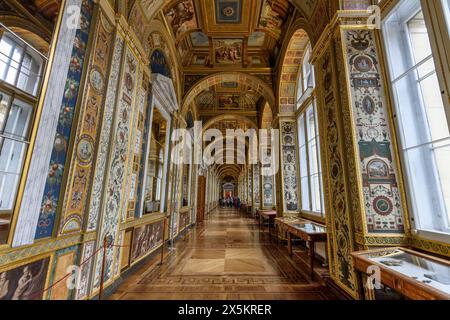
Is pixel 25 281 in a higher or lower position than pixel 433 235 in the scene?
lower

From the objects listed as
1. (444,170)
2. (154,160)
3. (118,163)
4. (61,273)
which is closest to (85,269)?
(61,273)

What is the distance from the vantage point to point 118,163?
3.32 m

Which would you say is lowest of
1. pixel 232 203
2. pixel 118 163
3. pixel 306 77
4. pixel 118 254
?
pixel 232 203

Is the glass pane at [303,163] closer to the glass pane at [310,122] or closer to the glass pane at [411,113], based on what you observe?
the glass pane at [310,122]

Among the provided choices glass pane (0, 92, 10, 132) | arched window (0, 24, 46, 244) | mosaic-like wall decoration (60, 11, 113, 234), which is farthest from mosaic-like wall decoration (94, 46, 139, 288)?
glass pane (0, 92, 10, 132)

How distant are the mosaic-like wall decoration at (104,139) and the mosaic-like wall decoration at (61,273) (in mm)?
366

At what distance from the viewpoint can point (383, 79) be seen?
9.43 feet

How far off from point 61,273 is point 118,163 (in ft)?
5.35

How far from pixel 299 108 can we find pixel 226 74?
3435mm

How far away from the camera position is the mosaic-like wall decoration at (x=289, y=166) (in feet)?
21.5

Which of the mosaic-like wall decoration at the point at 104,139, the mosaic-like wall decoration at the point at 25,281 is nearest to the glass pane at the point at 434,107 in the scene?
the mosaic-like wall decoration at the point at 104,139

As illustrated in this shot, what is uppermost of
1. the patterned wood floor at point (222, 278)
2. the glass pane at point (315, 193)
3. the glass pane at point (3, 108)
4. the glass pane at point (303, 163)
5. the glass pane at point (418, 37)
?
the glass pane at point (418, 37)

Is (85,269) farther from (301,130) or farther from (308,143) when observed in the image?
(301,130)

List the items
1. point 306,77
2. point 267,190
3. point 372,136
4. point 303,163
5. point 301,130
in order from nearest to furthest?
point 372,136 < point 306,77 < point 303,163 < point 301,130 < point 267,190
